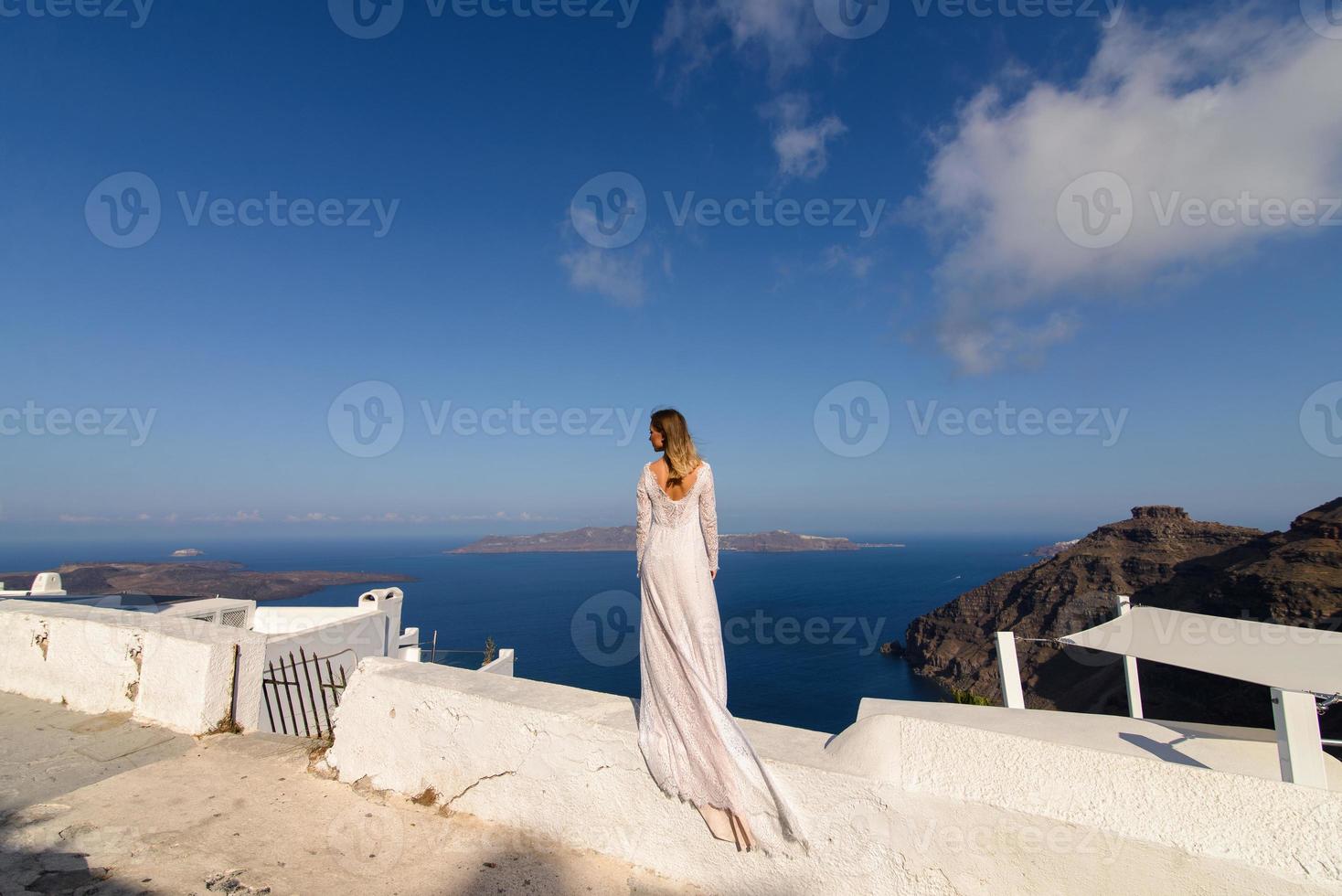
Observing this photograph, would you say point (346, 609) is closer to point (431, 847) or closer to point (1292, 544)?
point (431, 847)

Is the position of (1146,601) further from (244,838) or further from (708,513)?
(244,838)

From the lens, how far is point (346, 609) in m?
13.0

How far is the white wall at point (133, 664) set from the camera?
4082 millimetres

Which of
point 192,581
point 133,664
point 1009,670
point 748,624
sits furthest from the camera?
point 748,624

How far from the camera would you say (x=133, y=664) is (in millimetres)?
4438

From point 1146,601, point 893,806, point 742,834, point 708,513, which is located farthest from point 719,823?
point 1146,601

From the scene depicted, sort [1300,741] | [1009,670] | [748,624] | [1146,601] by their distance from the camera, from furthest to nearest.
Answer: [748,624] < [1146,601] < [1009,670] < [1300,741]

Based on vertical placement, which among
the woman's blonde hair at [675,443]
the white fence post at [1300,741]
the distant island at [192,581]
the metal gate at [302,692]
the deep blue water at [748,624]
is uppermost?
the woman's blonde hair at [675,443]

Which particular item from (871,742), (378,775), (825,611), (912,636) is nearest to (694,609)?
(871,742)

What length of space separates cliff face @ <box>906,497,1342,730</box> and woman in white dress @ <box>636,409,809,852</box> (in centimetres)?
5188

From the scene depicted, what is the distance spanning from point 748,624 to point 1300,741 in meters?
86.8

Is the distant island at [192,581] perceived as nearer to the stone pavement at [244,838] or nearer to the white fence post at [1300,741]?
the stone pavement at [244,838]

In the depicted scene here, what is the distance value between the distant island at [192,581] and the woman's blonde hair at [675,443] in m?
20.1

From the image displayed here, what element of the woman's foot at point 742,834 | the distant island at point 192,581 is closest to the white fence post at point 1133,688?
the woman's foot at point 742,834
